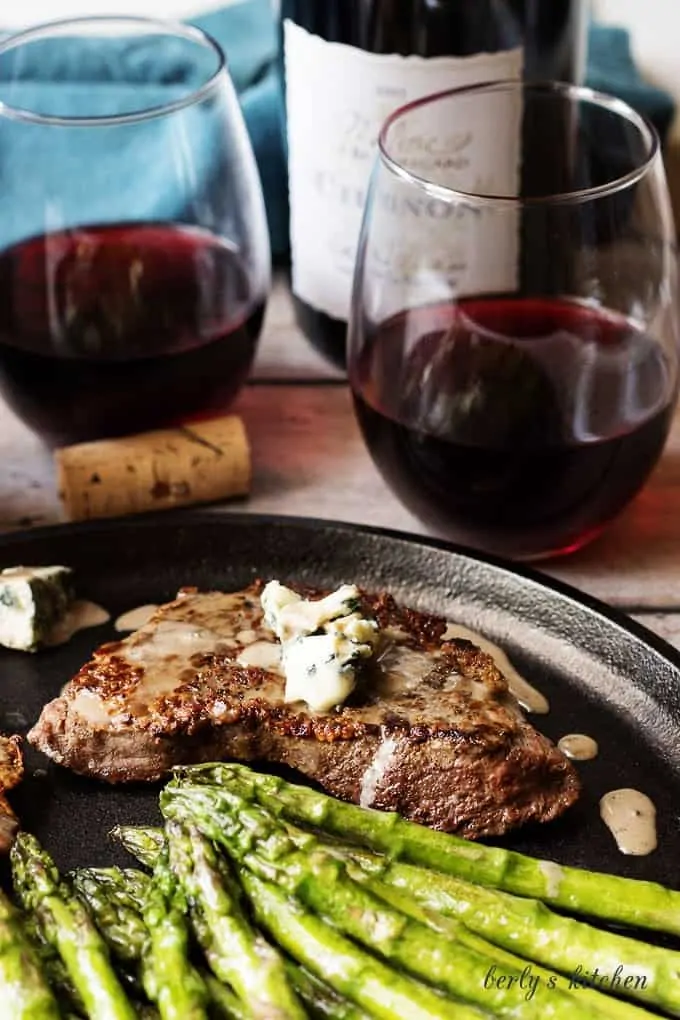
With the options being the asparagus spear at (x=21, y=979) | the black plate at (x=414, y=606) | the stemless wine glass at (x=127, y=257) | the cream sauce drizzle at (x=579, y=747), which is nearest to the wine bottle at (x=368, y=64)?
the stemless wine glass at (x=127, y=257)

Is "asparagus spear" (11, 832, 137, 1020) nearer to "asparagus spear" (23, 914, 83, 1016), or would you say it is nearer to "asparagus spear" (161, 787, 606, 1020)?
"asparagus spear" (23, 914, 83, 1016)

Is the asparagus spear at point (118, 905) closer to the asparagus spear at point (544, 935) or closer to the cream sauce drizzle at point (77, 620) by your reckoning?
the asparagus spear at point (544, 935)

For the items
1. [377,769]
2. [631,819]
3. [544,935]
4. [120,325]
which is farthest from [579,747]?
[120,325]

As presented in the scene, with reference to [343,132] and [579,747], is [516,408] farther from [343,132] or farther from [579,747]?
[343,132]

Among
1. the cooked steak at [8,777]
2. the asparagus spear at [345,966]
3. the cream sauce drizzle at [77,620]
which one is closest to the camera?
the asparagus spear at [345,966]

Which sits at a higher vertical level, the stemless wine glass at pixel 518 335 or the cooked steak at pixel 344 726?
the stemless wine glass at pixel 518 335

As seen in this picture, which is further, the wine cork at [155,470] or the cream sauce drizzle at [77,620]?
the wine cork at [155,470]

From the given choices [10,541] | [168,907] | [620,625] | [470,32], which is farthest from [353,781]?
[470,32]
